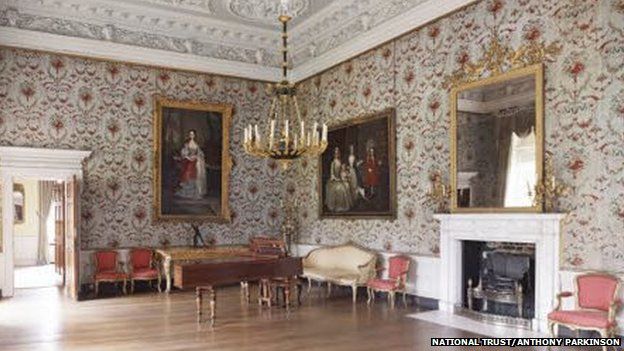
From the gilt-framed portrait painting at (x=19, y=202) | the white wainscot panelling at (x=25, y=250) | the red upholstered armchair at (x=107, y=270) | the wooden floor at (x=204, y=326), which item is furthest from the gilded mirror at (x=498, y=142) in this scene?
the white wainscot panelling at (x=25, y=250)

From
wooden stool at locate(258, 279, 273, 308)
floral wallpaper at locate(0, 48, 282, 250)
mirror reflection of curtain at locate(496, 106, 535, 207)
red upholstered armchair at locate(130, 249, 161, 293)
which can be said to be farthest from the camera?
red upholstered armchair at locate(130, 249, 161, 293)

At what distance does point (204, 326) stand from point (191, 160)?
5225 mm

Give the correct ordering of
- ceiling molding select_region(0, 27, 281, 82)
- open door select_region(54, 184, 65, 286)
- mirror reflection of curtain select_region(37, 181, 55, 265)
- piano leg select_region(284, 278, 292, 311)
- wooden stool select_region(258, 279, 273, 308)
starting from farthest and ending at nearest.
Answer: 1. mirror reflection of curtain select_region(37, 181, 55, 265)
2. open door select_region(54, 184, 65, 286)
3. ceiling molding select_region(0, 27, 281, 82)
4. wooden stool select_region(258, 279, 273, 308)
5. piano leg select_region(284, 278, 292, 311)

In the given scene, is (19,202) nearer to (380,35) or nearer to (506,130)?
(380,35)

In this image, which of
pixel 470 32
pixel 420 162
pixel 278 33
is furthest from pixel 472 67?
pixel 278 33

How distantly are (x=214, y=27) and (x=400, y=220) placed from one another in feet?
18.8

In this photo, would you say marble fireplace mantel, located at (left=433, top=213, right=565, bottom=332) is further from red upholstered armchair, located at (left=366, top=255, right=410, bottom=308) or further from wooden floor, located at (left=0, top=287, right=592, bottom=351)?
wooden floor, located at (left=0, top=287, right=592, bottom=351)

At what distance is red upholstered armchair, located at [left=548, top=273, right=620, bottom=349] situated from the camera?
591cm

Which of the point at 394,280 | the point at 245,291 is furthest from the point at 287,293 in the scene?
the point at 394,280

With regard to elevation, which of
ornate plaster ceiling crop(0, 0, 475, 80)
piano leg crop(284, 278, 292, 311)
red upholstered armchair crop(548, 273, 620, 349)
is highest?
ornate plaster ceiling crop(0, 0, 475, 80)

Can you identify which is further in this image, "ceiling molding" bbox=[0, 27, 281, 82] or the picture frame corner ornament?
"ceiling molding" bbox=[0, 27, 281, 82]

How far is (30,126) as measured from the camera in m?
10.4

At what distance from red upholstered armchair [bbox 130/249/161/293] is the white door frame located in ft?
6.63

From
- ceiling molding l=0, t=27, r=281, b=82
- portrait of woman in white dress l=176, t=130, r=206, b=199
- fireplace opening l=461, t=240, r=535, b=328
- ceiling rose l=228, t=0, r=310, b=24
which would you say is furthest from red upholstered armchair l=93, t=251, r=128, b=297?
fireplace opening l=461, t=240, r=535, b=328
